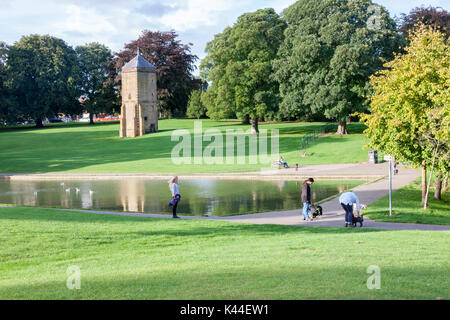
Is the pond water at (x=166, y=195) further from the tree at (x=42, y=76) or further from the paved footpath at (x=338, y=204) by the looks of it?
the tree at (x=42, y=76)

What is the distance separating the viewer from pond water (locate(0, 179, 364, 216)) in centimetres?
2045

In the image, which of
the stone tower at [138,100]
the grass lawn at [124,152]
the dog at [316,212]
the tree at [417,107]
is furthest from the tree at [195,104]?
the dog at [316,212]

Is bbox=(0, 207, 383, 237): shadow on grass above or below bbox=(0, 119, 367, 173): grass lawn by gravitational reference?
below

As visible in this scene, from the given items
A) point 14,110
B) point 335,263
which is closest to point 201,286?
point 335,263

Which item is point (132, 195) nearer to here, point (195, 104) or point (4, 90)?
point (195, 104)

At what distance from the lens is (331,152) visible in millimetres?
41031

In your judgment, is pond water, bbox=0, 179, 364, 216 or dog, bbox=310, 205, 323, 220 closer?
dog, bbox=310, 205, 323, 220

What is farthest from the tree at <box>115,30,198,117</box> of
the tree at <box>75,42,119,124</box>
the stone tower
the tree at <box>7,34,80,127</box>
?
the stone tower

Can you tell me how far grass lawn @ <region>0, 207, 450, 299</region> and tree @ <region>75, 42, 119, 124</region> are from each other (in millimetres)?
76313

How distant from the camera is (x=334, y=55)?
45.0 metres

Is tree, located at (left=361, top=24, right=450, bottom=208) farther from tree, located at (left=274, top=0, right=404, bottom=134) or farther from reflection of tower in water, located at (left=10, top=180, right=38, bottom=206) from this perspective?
tree, located at (left=274, top=0, right=404, bottom=134)

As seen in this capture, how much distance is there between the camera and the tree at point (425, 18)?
5341cm

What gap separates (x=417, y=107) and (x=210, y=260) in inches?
562
